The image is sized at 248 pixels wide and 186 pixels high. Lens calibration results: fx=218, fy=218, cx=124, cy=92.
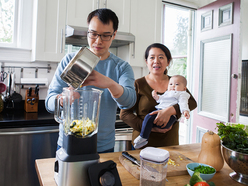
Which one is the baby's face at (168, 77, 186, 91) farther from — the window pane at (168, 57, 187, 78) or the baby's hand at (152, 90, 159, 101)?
the window pane at (168, 57, 187, 78)

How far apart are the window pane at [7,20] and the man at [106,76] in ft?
5.25

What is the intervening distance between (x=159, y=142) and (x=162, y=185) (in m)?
0.79

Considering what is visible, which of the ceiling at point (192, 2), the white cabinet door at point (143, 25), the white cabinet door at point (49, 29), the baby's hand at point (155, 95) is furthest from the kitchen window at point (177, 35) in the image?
the baby's hand at point (155, 95)

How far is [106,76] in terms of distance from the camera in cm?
115

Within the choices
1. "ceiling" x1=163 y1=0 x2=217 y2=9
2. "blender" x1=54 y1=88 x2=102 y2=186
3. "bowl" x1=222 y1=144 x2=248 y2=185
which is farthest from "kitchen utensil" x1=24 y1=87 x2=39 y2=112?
"ceiling" x1=163 y1=0 x2=217 y2=9

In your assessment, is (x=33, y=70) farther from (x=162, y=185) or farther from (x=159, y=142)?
(x=162, y=185)

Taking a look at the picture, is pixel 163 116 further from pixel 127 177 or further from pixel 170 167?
pixel 127 177

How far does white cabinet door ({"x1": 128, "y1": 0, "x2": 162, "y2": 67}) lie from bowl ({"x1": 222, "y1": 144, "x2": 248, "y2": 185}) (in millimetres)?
1950

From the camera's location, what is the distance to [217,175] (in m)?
1.01

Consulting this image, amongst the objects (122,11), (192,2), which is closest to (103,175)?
(122,11)

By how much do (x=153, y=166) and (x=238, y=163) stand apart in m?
0.39

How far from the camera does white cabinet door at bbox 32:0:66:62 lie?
2219mm

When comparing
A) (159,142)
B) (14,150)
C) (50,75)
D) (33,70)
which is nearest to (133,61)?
(50,75)

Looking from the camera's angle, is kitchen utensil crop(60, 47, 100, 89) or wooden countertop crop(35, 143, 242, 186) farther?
wooden countertop crop(35, 143, 242, 186)
